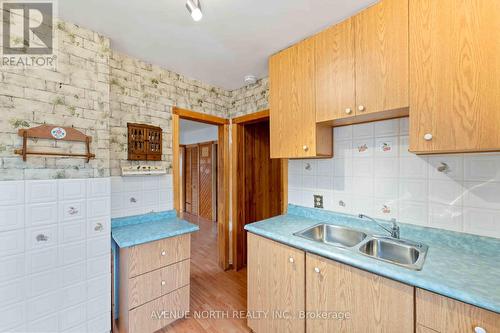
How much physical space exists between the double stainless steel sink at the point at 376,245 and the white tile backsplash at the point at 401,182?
182mm

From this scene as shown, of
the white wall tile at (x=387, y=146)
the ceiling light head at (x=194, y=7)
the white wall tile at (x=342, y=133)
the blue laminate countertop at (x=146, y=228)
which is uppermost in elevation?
the ceiling light head at (x=194, y=7)

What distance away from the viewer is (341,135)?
1.79 meters

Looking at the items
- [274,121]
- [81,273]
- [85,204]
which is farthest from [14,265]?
[274,121]

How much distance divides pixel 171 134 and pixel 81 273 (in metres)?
1.38

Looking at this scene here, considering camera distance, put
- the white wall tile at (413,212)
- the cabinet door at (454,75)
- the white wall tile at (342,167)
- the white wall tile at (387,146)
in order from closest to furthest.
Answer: the cabinet door at (454,75), the white wall tile at (413,212), the white wall tile at (387,146), the white wall tile at (342,167)

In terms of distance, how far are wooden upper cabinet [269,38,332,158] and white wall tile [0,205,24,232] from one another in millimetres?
1788

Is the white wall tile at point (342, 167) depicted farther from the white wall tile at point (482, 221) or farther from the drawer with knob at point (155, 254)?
the drawer with knob at point (155, 254)

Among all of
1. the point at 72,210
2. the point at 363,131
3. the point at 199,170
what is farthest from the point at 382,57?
the point at 199,170

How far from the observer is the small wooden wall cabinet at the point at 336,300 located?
0.87 meters

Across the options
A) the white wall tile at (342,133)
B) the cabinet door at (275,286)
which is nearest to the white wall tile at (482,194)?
the white wall tile at (342,133)

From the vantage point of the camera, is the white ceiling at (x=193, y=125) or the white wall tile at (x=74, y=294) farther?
the white ceiling at (x=193, y=125)

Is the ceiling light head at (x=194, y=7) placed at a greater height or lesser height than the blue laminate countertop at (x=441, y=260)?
greater

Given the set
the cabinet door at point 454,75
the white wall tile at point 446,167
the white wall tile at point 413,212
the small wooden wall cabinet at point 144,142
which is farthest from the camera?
the small wooden wall cabinet at point 144,142

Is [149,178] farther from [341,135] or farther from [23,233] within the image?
[341,135]
